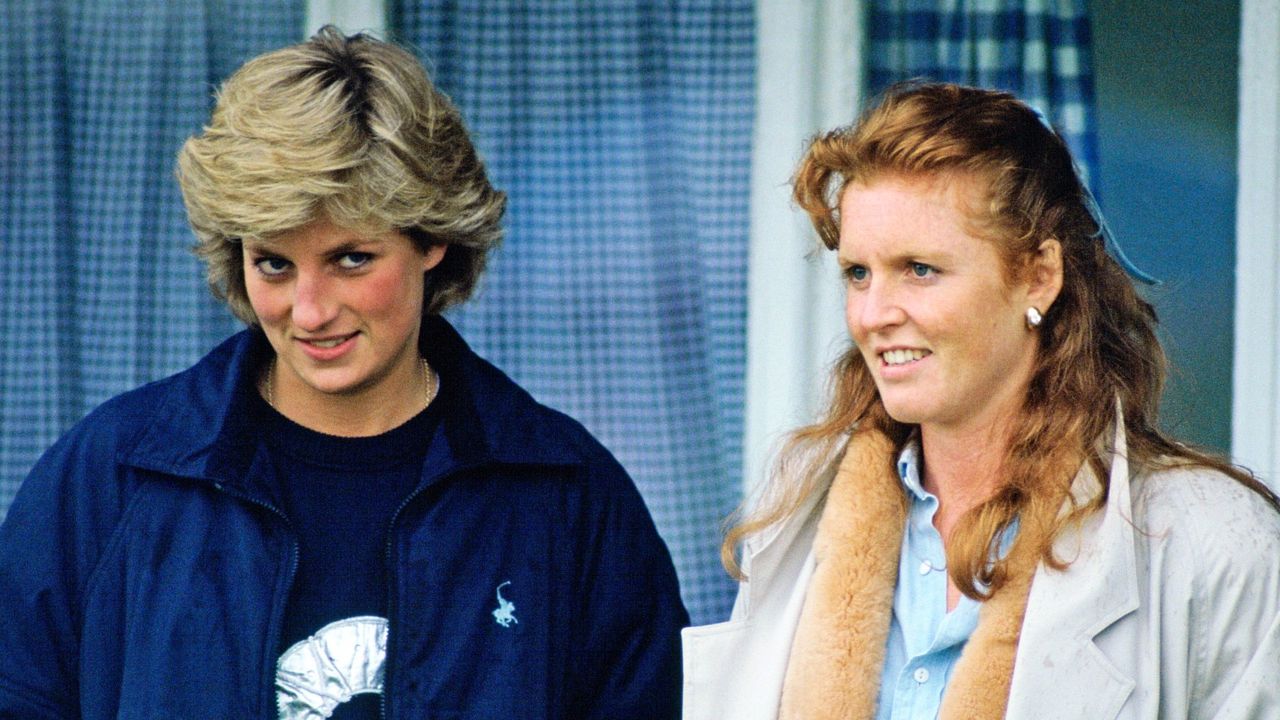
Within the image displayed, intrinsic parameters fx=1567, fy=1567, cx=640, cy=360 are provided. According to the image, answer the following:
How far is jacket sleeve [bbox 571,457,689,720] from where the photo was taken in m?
2.53

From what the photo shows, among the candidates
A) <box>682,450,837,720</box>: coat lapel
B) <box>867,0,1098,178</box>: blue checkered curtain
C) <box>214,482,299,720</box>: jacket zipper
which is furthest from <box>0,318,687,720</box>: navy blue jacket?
<box>867,0,1098,178</box>: blue checkered curtain

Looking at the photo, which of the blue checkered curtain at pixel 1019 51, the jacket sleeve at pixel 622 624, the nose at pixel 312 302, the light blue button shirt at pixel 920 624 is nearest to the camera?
the light blue button shirt at pixel 920 624

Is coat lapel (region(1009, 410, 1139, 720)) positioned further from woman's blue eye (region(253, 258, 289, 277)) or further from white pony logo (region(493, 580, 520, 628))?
woman's blue eye (region(253, 258, 289, 277))

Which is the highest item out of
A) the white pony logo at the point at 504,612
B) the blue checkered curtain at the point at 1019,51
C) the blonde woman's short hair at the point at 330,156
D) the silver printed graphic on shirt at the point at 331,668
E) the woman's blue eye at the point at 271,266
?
the blue checkered curtain at the point at 1019,51

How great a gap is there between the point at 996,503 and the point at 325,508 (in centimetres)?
102

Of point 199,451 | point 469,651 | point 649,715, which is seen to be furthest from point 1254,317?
point 199,451

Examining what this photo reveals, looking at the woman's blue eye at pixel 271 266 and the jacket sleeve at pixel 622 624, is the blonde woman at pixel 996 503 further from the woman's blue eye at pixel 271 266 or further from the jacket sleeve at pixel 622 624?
the woman's blue eye at pixel 271 266

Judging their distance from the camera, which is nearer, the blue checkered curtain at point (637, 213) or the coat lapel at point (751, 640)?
the coat lapel at point (751, 640)

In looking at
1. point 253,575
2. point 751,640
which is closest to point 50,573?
point 253,575

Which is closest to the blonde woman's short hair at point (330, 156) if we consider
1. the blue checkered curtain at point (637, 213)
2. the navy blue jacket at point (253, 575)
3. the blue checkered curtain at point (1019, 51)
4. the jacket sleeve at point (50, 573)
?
the navy blue jacket at point (253, 575)

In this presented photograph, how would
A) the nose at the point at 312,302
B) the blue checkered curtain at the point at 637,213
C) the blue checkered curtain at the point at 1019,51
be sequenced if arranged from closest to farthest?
the nose at the point at 312,302 → the blue checkered curtain at the point at 1019,51 → the blue checkered curtain at the point at 637,213

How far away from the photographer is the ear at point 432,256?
8.36 feet

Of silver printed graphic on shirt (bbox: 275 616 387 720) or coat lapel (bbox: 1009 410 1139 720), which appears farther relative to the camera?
silver printed graphic on shirt (bbox: 275 616 387 720)

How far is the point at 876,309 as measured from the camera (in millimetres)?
2242
